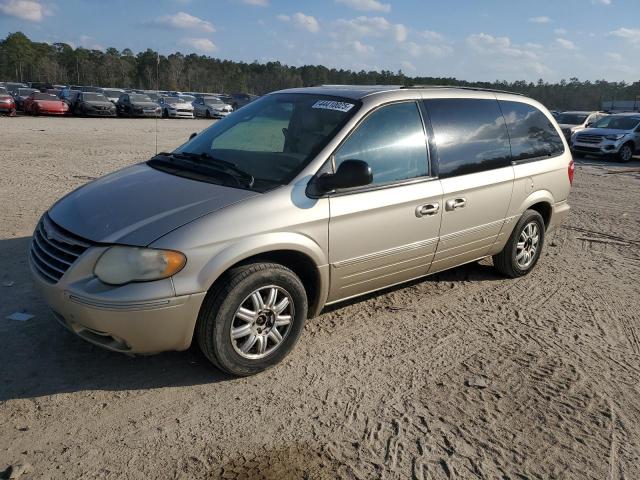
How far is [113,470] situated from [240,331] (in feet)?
3.55

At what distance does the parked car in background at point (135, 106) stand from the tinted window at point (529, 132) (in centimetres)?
3082

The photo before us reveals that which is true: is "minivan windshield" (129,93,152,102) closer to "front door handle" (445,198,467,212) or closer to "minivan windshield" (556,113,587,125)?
"minivan windshield" (556,113,587,125)

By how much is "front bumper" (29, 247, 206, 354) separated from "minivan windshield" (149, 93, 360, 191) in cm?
96

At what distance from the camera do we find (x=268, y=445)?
9.73ft

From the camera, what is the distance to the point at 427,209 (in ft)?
14.3

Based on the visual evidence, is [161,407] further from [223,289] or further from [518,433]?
[518,433]

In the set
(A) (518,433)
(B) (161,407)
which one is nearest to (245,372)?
(B) (161,407)

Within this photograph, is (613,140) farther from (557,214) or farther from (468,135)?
(468,135)

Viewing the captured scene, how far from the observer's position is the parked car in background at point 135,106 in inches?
1326

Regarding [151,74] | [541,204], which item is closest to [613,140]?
[541,204]

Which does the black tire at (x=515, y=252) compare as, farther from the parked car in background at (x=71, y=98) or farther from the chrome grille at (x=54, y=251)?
the parked car in background at (x=71, y=98)

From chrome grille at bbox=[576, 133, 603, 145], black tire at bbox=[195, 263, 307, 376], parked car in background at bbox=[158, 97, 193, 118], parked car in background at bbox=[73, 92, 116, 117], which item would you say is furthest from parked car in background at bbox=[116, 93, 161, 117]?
black tire at bbox=[195, 263, 307, 376]

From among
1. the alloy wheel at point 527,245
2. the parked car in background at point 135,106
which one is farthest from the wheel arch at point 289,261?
the parked car in background at point 135,106

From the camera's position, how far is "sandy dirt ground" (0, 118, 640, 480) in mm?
2859
